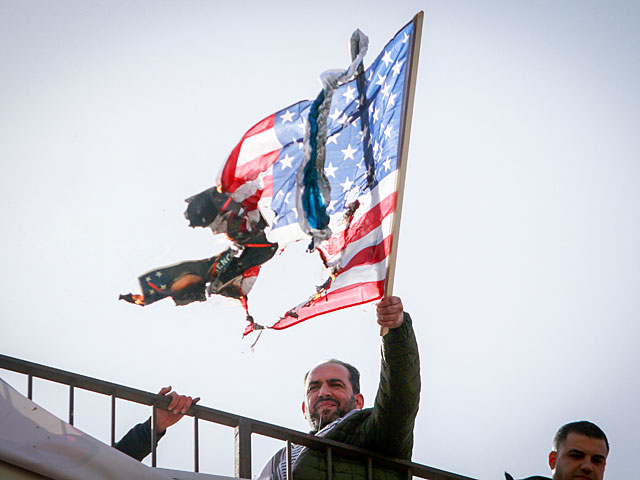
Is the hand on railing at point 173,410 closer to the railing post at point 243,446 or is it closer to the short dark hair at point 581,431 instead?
the railing post at point 243,446

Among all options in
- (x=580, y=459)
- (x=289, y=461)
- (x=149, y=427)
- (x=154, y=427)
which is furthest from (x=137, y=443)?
(x=580, y=459)

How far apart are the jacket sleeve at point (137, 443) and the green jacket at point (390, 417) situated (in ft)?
2.49

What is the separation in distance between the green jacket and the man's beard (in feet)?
1.78

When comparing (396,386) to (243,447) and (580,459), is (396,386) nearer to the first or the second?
(243,447)

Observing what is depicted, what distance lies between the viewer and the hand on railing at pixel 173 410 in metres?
6.18

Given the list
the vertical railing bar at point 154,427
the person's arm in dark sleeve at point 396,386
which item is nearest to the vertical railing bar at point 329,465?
the person's arm in dark sleeve at point 396,386

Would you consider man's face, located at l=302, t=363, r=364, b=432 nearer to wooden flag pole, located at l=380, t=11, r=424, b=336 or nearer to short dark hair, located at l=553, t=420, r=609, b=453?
wooden flag pole, located at l=380, t=11, r=424, b=336

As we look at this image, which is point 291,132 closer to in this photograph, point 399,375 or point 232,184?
point 232,184

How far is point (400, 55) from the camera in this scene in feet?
22.4

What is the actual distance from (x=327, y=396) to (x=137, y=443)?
1.37 m

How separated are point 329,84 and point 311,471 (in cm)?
239

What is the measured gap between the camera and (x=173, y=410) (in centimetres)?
617

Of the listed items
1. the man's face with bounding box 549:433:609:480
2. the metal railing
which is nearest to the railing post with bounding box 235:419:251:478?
the metal railing

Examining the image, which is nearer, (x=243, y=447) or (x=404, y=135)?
(x=243, y=447)
